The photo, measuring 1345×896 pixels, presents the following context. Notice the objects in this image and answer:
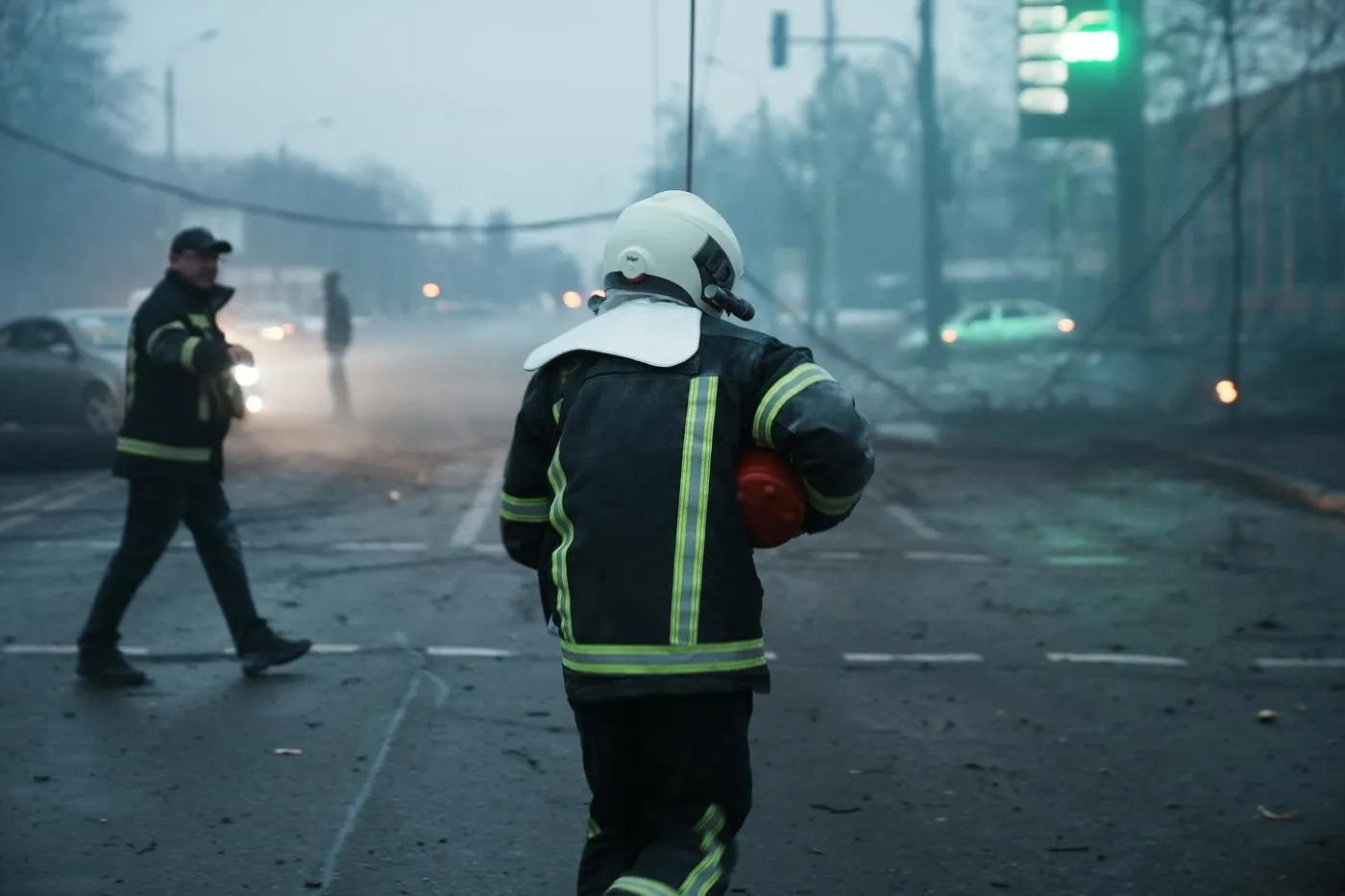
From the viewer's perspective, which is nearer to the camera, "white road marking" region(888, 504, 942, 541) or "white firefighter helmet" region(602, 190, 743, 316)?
"white firefighter helmet" region(602, 190, 743, 316)

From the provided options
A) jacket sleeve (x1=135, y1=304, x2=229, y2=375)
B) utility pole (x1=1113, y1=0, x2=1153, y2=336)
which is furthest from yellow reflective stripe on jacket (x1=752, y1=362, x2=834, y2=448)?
utility pole (x1=1113, y1=0, x2=1153, y2=336)

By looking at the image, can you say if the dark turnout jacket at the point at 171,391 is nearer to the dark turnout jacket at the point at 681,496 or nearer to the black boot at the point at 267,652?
A: the black boot at the point at 267,652

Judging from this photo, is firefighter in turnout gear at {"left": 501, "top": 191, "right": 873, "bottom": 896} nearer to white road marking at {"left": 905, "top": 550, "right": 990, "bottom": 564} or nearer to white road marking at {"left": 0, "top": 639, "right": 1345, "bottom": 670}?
white road marking at {"left": 0, "top": 639, "right": 1345, "bottom": 670}

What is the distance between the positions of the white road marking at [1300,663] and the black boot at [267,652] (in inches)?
163

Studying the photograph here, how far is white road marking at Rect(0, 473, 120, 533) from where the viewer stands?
39.6 ft

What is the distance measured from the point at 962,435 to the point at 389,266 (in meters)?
93.4

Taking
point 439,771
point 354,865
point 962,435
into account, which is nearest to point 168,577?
point 439,771

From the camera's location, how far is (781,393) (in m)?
3.21

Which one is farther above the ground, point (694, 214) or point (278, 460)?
point (694, 214)

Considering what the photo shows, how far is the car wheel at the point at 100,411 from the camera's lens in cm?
1684

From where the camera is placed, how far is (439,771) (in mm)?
5703

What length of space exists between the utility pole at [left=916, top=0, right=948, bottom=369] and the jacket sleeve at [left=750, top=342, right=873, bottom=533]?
2521 centimetres

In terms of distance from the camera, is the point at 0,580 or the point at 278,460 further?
the point at 278,460

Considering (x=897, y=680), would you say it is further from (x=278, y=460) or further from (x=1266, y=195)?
(x=1266, y=195)
